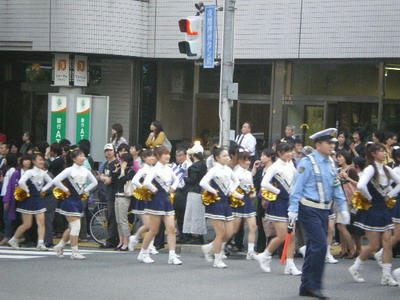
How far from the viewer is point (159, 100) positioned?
21.4 metres

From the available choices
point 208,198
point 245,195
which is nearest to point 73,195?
point 208,198

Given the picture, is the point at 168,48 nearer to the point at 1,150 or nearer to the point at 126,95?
the point at 126,95

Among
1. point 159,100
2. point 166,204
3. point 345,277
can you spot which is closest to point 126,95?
point 159,100

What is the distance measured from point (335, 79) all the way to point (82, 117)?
21.2ft

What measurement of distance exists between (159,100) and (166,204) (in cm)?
990

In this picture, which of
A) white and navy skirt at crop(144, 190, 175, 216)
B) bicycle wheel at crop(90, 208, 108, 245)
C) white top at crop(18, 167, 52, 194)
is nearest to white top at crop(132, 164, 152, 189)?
white and navy skirt at crop(144, 190, 175, 216)

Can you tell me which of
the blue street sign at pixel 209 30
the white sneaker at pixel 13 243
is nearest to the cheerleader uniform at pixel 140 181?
the white sneaker at pixel 13 243

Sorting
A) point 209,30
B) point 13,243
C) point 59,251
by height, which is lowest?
point 13,243

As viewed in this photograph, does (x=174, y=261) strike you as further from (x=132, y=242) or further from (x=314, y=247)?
(x=314, y=247)

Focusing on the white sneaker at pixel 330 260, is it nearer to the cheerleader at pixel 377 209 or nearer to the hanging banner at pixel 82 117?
the cheerleader at pixel 377 209

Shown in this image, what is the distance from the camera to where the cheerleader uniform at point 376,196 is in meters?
9.80

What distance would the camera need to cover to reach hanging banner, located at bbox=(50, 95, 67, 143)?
19562mm

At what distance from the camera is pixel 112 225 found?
45.8 ft

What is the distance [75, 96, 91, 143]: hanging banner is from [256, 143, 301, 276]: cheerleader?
365 inches
